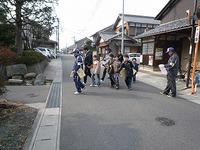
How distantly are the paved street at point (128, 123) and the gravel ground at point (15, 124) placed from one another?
807 mm

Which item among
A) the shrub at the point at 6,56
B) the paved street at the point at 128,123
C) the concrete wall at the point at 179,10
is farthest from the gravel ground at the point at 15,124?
the concrete wall at the point at 179,10

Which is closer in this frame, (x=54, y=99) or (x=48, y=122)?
(x=48, y=122)

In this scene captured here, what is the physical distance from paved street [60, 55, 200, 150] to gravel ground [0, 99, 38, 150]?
807 millimetres

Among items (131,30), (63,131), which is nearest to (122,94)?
(63,131)

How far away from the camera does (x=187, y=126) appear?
169 inches

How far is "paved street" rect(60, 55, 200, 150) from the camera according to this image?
3449mm

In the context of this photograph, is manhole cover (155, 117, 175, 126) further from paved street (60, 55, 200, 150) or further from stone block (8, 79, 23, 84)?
stone block (8, 79, 23, 84)

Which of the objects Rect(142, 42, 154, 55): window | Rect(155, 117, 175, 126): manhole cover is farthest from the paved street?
Rect(142, 42, 154, 55): window

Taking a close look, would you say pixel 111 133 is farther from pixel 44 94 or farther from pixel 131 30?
pixel 131 30

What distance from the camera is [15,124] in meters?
4.30

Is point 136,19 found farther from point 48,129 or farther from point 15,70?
point 48,129

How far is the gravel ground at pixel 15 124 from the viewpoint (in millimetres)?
3455

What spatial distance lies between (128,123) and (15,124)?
9.01 ft

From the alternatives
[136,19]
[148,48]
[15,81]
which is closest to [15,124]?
[15,81]
